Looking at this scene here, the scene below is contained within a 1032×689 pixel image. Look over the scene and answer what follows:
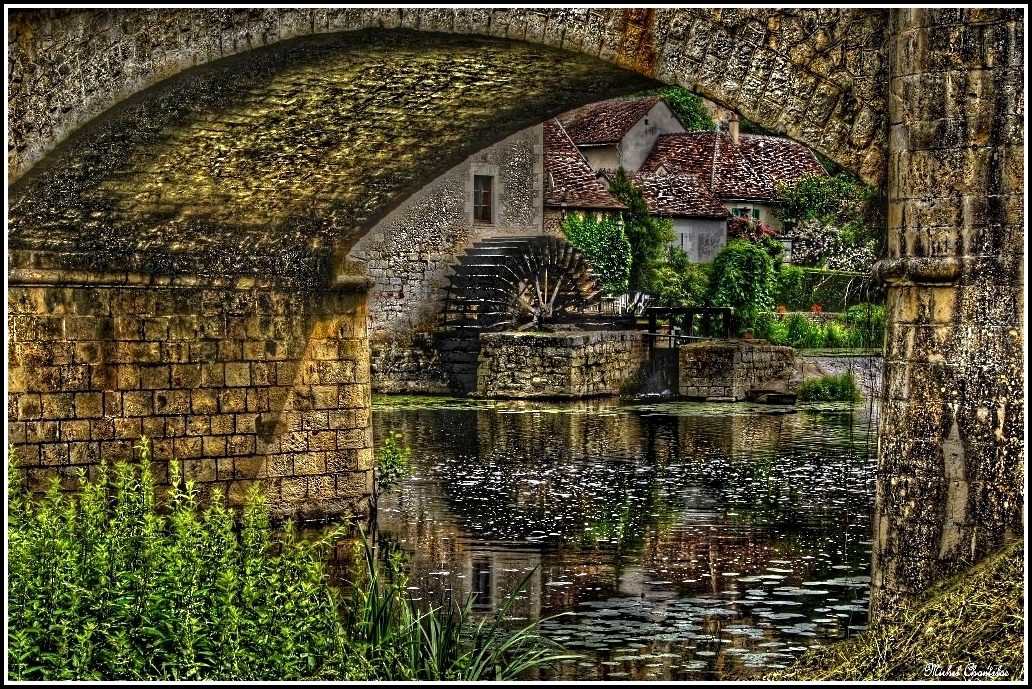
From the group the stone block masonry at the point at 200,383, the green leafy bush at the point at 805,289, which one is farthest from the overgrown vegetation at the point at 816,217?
the stone block masonry at the point at 200,383

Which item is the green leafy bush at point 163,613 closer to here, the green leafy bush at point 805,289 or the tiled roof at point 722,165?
the green leafy bush at point 805,289

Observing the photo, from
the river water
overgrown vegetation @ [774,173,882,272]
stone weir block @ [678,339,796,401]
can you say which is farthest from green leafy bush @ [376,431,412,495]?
overgrown vegetation @ [774,173,882,272]

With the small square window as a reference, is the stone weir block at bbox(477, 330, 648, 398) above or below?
below

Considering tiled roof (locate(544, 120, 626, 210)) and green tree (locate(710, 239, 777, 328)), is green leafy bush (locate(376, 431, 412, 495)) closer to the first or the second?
tiled roof (locate(544, 120, 626, 210))

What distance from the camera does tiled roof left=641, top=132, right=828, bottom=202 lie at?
3462 cm

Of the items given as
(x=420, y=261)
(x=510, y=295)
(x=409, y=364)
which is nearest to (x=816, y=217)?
(x=420, y=261)

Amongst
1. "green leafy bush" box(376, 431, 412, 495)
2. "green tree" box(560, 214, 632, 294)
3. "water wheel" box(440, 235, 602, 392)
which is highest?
"green tree" box(560, 214, 632, 294)

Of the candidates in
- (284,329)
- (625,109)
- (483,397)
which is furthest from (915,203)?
(625,109)

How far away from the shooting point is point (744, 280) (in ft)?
93.8

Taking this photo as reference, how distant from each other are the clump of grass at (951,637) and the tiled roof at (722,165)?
28571 mm

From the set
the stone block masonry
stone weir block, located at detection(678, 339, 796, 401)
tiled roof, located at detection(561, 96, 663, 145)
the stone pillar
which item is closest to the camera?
the stone pillar

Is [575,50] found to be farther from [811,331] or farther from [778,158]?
[778,158]

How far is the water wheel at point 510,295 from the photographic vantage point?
74.8 ft

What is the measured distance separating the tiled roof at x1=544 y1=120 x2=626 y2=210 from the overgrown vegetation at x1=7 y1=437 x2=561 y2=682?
20.8 m
